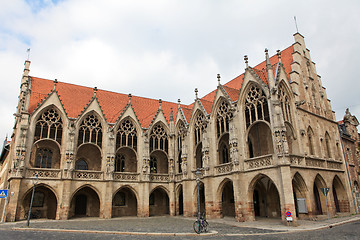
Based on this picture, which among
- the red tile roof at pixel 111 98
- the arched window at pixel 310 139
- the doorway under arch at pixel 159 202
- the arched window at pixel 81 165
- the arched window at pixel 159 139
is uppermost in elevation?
the red tile roof at pixel 111 98

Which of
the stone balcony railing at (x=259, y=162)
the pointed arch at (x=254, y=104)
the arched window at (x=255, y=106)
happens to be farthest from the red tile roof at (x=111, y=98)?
the stone balcony railing at (x=259, y=162)

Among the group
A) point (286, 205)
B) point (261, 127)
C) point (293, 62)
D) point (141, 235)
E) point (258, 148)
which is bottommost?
point (141, 235)

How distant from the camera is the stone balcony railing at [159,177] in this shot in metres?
29.7

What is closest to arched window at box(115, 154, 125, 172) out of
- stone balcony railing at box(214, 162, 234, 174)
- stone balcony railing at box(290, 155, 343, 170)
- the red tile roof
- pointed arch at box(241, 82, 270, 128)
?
the red tile roof

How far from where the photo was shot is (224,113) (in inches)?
1005

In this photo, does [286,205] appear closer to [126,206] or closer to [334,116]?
[334,116]

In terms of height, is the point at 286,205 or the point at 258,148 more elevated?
the point at 258,148

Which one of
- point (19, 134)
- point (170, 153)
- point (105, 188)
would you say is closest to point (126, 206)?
point (105, 188)

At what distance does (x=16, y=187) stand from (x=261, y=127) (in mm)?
22159

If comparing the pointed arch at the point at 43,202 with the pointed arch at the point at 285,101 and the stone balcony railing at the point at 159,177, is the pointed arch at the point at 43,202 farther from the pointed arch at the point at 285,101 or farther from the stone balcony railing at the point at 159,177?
the pointed arch at the point at 285,101

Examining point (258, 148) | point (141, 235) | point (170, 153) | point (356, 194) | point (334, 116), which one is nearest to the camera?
point (141, 235)

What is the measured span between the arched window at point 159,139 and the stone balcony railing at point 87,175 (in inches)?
259

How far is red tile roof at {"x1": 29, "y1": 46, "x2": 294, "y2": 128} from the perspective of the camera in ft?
90.0

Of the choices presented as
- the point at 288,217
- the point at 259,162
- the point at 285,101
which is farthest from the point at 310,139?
the point at 288,217
